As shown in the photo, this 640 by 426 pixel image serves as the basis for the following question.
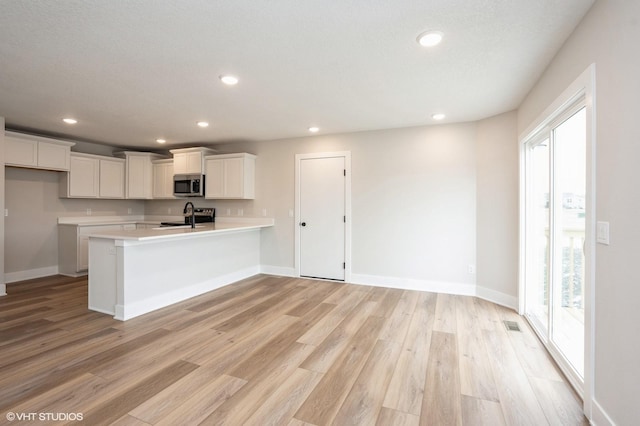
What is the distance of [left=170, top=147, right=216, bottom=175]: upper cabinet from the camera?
552 cm

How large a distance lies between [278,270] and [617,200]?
14.9ft

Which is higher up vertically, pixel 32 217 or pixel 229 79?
pixel 229 79

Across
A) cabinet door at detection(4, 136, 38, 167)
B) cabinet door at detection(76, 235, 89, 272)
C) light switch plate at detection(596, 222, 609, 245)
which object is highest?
cabinet door at detection(4, 136, 38, 167)

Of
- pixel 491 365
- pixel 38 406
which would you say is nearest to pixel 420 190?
pixel 491 365

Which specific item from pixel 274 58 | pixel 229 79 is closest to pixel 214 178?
pixel 229 79

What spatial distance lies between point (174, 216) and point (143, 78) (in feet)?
13.4

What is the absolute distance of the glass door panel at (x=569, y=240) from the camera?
225 cm

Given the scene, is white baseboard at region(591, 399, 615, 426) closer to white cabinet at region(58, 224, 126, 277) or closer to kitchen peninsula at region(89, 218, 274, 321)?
kitchen peninsula at region(89, 218, 274, 321)

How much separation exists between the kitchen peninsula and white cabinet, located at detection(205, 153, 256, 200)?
36.6 inches

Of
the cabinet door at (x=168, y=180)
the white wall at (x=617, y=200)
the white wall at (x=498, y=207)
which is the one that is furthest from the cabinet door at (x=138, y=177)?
the white wall at (x=617, y=200)

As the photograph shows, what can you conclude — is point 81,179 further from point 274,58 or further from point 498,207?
point 498,207

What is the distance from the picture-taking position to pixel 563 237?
2596mm

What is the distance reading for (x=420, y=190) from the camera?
436 centimetres

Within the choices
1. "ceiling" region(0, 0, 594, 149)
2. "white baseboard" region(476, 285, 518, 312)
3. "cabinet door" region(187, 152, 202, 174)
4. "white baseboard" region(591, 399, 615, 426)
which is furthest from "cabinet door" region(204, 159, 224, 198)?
"white baseboard" region(591, 399, 615, 426)
